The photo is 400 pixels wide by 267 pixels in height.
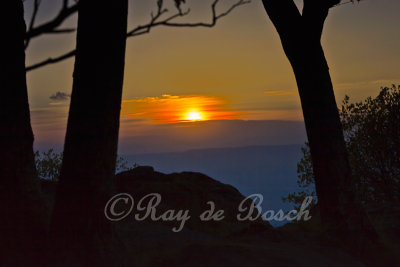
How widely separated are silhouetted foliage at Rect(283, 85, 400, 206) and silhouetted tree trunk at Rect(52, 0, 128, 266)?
52.2 ft

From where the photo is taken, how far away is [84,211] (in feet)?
22.1

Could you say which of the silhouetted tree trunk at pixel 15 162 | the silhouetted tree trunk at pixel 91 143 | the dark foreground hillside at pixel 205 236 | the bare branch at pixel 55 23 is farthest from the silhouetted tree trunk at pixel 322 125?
the bare branch at pixel 55 23

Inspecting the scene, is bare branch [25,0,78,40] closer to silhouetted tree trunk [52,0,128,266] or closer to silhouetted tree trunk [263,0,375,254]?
silhouetted tree trunk [52,0,128,266]

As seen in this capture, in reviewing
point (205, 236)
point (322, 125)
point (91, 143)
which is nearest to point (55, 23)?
point (91, 143)

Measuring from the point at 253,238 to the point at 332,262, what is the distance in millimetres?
2253

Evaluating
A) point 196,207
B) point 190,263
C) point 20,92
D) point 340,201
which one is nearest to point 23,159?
point 20,92

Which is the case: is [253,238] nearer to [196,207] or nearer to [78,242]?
[196,207]

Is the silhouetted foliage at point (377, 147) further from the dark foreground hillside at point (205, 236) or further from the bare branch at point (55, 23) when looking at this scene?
the bare branch at point (55, 23)

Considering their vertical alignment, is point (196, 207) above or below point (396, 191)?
below

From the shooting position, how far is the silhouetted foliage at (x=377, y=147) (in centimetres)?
2014

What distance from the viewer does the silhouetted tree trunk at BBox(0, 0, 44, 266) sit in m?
6.92

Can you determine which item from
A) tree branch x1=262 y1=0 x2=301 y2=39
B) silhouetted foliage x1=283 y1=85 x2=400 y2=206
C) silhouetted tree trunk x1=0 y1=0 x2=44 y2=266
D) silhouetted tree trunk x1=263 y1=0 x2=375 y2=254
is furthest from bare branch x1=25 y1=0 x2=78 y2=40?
silhouetted foliage x1=283 y1=85 x2=400 y2=206

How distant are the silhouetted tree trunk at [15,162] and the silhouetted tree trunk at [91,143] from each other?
54 centimetres

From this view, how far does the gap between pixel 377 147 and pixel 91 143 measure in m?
16.7
